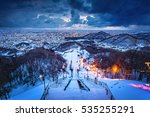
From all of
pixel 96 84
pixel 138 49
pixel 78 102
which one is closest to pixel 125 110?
pixel 78 102

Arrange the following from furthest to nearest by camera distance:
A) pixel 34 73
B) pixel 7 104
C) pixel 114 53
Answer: pixel 34 73
pixel 114 53
pixel 7 104

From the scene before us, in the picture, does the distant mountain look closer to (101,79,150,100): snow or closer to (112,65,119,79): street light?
(112,65,119,79): street light

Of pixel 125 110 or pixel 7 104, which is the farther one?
pixel 7 104

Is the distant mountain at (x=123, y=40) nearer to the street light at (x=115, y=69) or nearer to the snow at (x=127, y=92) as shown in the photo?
the street light at (x=115, y=69)

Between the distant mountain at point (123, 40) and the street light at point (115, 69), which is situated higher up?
the distant mountain at point (123, 40)

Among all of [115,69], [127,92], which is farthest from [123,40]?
[127,92]

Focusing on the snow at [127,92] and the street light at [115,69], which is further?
the street light at [115,69]

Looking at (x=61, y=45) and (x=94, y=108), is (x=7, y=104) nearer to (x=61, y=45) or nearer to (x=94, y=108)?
(x=94, y=108)

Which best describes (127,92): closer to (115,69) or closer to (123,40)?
(123,40)

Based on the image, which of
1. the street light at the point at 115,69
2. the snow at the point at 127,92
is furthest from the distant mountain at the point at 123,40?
the snow at the point at 127,92

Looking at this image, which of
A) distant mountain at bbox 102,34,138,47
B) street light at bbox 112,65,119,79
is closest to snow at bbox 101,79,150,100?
distant mountain at bbox 102,34,138,47

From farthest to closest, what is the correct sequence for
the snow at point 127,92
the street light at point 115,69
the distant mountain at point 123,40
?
the street light at point 115,69
the distant mountain at point 123,40
the snow at point 127,92
